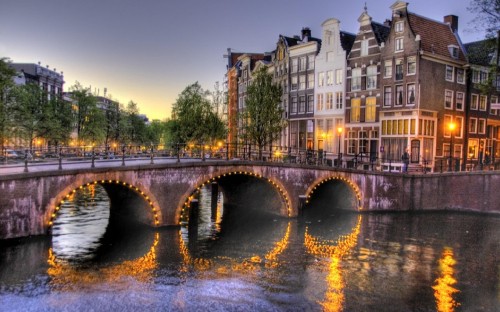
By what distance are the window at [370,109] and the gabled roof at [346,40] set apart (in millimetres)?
6390

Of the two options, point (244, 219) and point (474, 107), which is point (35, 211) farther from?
point (474, 107)

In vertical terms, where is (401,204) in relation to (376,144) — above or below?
below

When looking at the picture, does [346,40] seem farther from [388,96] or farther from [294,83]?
[388,96]

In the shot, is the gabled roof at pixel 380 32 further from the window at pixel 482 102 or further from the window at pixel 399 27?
the window at pixel 482 102

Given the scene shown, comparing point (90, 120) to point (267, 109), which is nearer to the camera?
point (267, 109)

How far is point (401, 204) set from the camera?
116ft

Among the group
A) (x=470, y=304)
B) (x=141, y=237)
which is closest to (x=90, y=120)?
(x=141, y=237)

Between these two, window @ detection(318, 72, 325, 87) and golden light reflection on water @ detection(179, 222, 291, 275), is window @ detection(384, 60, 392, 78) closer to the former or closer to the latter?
window @ detection(318, 72, 325, 87)

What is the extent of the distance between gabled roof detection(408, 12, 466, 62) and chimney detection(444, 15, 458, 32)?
581 millimetres

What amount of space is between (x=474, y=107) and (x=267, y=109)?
20.2m

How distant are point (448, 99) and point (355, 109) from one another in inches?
333

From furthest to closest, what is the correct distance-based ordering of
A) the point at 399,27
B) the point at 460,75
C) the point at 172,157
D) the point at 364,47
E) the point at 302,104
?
the point at 302,104, the point at 364,47, the point at 460,75, the point at 399,27, the point at 172,157

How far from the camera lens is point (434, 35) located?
43.8 metres

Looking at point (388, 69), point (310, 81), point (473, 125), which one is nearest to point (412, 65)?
point (388, 69)
